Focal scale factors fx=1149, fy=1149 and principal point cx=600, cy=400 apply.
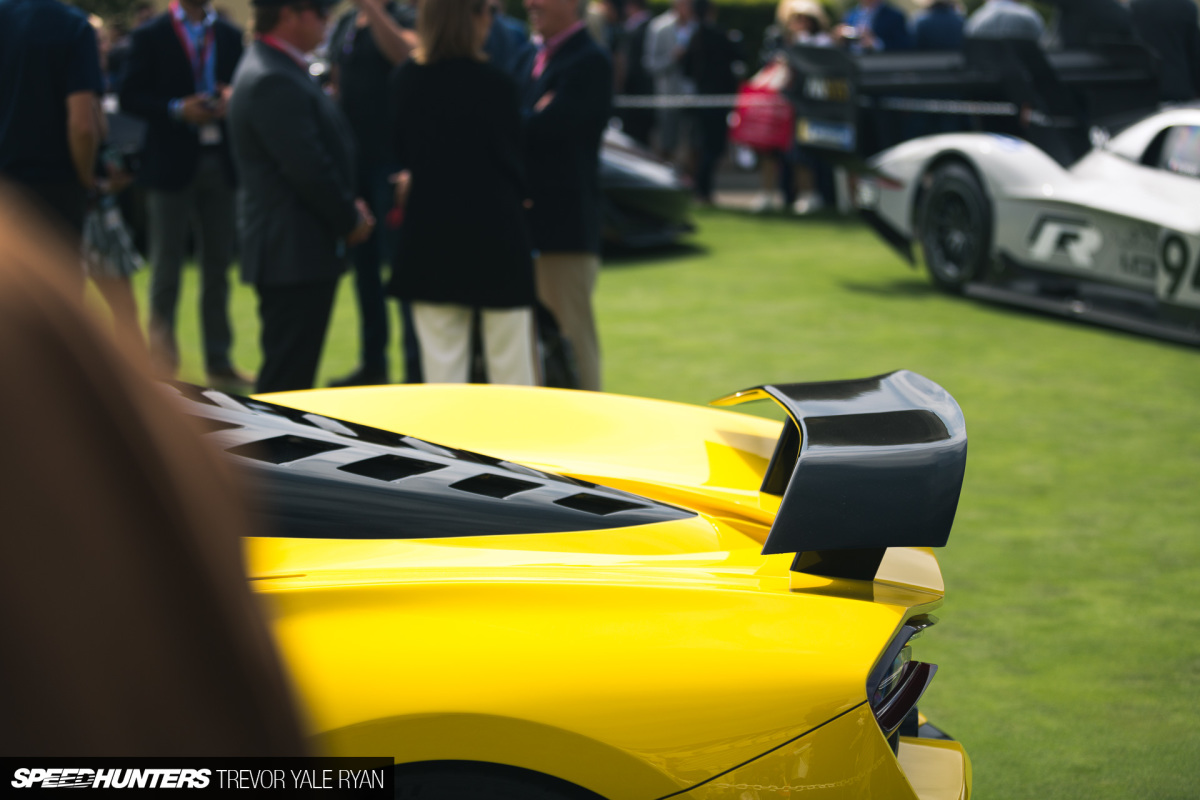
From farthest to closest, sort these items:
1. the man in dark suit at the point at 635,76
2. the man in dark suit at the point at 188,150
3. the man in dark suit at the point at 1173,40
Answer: the man in dark suit at the point at 635,76 < the man in dark suit at the point at 1173,40 < the man in dark suit at the point at 188,150

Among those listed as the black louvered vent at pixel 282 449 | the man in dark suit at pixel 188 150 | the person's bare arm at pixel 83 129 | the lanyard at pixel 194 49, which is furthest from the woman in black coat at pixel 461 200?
the black louvered vent at pixel 282 449

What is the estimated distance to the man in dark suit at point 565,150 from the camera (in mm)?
4594

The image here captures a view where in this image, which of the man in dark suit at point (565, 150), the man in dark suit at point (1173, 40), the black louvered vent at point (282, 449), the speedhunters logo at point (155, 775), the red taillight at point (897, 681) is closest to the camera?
the speedhunters logo at point (155, 775)

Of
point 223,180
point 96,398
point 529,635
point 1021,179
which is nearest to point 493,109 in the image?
point 223,180

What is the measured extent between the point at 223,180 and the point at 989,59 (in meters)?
5.50

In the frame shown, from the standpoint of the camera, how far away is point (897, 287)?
855 centimetres

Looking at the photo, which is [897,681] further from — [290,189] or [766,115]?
[766,115]

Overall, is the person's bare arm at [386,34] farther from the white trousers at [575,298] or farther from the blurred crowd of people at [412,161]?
the white trousers at [575,298]

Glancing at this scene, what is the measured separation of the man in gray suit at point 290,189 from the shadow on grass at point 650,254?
5.18m

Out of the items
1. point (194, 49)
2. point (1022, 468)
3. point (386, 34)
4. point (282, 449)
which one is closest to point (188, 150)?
point (194, 49)

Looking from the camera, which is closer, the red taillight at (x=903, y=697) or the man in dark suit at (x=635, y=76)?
the red taillight at (x=903, y=697)

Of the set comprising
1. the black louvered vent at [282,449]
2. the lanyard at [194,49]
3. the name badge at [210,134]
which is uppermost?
the lanyard at [194,49]

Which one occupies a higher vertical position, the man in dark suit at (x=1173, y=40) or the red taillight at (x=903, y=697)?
the man in dark suit at (x=1173, y=40)

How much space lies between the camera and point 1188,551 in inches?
153
